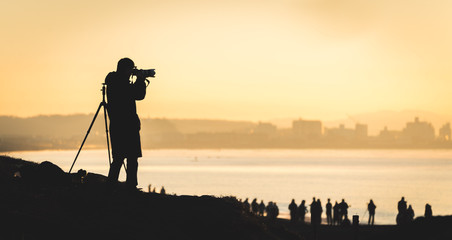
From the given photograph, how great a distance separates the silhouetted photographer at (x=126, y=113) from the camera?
1218 centimetres

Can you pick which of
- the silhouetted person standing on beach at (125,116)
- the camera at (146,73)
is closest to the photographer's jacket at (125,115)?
the silhouetted person standing on beach at (125,116)

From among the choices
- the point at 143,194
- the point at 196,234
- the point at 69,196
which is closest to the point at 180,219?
the point at 196,234

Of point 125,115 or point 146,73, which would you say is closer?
point 146,73

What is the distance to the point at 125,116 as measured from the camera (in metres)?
12.4

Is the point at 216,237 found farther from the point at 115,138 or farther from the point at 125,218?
the point at 115,138

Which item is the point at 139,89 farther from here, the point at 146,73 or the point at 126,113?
the point at 126,113

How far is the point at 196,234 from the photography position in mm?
12195

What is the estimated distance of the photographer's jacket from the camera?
40.0 ft

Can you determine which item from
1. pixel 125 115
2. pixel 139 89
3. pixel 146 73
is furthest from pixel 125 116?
pixel 146 73

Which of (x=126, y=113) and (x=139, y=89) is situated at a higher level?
(x=139, y=89)

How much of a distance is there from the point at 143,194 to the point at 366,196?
375 ft

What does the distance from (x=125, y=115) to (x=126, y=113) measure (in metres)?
0.04

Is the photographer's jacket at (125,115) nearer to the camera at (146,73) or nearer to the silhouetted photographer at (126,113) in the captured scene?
the silhouetted photographer at (126,113)

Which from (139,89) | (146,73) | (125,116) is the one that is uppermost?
(146,73)
